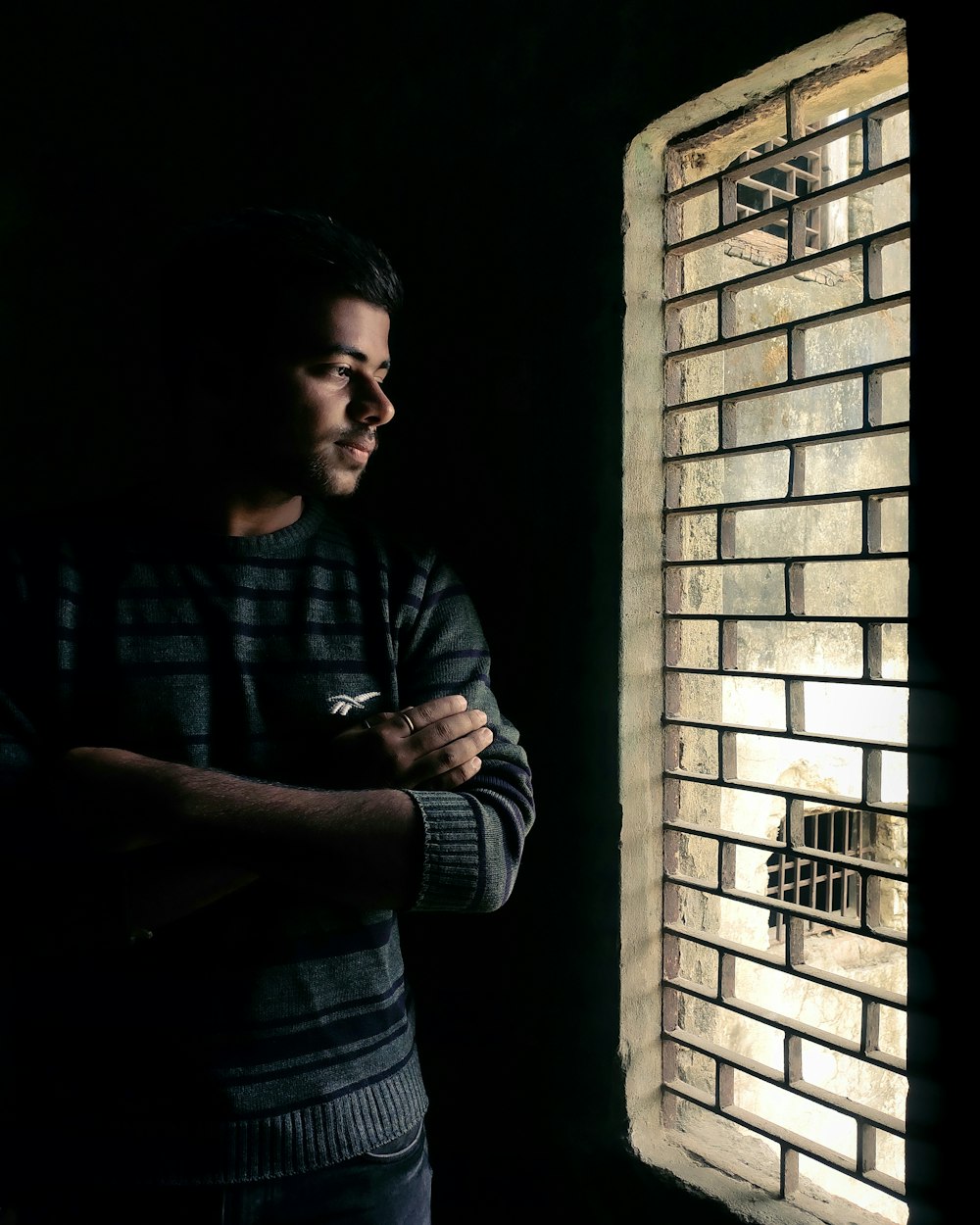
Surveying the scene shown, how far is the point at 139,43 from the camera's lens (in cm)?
262

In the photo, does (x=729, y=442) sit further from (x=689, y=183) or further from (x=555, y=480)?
(x=689, y=183)

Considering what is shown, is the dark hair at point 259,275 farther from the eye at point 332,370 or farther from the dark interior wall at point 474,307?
the dark interior wall at point 474,307

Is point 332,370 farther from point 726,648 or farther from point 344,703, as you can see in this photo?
Answer: point 726,648

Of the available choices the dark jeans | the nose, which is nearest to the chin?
the nose

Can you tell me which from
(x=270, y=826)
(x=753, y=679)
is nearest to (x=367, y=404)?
(x=270, y=826)

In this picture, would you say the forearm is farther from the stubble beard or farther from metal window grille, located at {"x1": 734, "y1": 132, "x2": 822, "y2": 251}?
metal window grille, located at {"x1": 734, "y1": 132, "x2": 822, "y2": 251}

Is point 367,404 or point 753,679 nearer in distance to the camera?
point 367,404

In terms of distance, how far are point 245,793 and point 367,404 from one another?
2.43ft

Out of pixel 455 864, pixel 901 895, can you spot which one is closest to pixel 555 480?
pixel 455 864

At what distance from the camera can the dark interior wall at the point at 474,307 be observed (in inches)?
71.6

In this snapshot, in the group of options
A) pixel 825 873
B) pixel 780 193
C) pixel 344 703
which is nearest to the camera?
pixel 344 703

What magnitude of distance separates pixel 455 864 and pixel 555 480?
82cm

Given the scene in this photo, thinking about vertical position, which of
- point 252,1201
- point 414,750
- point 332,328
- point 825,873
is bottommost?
point 825,873

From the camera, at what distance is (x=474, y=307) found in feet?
6.88
